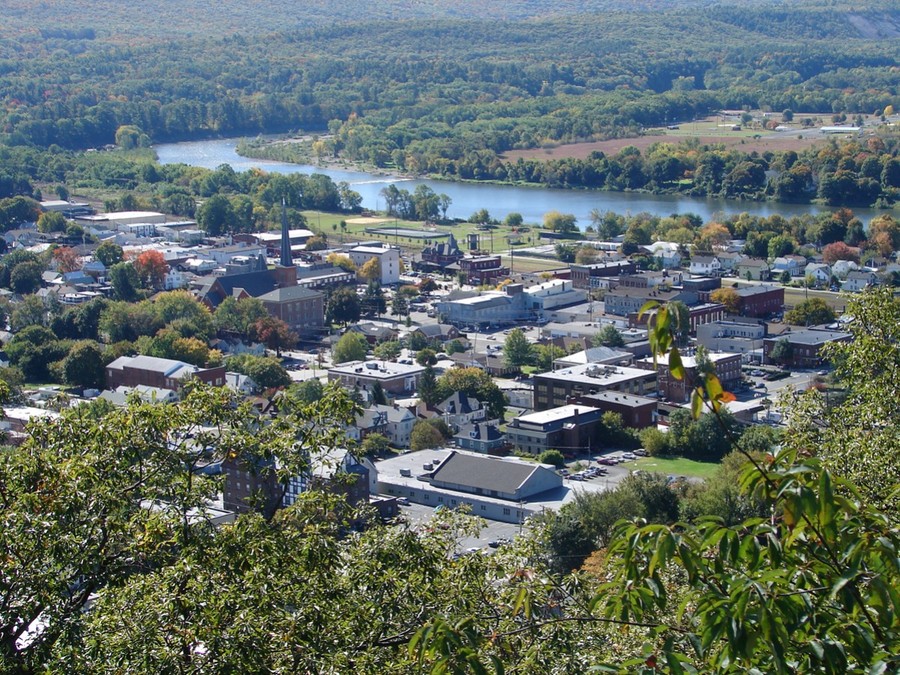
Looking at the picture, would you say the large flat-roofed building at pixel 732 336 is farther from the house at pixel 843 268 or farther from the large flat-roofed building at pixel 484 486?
the large flat-roofed building at pixel 484 486

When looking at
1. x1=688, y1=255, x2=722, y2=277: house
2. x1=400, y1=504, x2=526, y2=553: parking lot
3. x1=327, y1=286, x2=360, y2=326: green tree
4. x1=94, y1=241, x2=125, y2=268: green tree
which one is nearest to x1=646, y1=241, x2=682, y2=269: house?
x1=688, y1=255, x2=722, y2=277: house

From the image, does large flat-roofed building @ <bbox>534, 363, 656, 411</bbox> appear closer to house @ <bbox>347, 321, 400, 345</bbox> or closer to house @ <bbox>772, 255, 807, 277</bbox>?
house @ <bbox>347, 321, 400, 345</bbox>

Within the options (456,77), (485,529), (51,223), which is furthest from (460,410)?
(456,77)

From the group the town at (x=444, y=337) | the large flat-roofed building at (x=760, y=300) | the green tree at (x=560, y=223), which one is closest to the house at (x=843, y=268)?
the town at (x=444, y=337)

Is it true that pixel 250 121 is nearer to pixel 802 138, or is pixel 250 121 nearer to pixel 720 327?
pixel 802 138

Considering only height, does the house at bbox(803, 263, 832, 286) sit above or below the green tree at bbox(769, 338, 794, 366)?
below

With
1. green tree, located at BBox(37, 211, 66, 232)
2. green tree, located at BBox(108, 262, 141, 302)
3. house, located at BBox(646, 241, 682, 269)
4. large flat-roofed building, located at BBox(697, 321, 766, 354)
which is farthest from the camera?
green tree, located at BBox(37, 211, 66, 232)

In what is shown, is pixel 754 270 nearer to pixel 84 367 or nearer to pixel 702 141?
pixel 84 367
